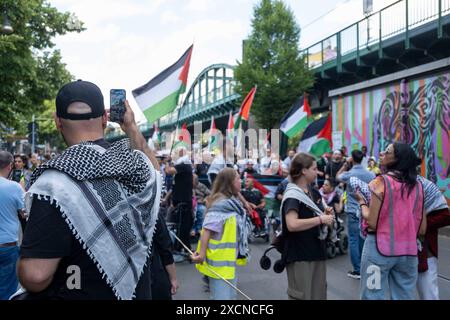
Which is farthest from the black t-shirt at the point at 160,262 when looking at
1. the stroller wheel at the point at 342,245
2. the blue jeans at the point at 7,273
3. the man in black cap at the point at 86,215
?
the stroller wheel at the point at 342,245

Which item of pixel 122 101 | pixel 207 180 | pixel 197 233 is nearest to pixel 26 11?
pixel 207 180

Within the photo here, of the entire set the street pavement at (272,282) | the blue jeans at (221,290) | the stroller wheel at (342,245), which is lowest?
the street pavement at (272,282)

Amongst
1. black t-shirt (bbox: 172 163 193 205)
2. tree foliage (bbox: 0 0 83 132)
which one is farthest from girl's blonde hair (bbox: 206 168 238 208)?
tree foliage (bbox: 0 0 83 132)

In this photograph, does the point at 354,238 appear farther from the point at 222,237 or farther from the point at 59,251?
the point at 59,251

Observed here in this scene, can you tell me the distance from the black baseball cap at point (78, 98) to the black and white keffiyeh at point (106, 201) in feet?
0.42

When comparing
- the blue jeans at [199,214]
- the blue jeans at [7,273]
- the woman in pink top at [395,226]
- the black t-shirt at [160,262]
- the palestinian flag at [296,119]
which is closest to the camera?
the black t-shirt at [160,262]

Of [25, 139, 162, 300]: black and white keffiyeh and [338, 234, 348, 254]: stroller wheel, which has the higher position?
[25, 139, 162, 300]: black and white keffiyeh

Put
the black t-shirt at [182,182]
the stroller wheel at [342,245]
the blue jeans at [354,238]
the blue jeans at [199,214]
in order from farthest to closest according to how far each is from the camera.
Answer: the blue jeans at [199,214], the stroller wheel at [342,245], the black t-shirt at [182,182], the blue jeans at [354,238]

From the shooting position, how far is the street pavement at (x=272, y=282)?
21.6ft

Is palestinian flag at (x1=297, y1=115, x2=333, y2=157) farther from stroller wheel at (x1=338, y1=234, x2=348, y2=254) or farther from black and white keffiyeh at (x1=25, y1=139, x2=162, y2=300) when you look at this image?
black and white keffiyeh at (x1=25, y1=139, x2=162, y2=300)

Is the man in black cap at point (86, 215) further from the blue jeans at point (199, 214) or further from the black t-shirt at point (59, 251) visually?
the blue jeans at point (199, 214)

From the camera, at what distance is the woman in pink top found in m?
4.17

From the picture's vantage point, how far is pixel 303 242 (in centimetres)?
423

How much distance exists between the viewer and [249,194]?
11117 millimetres
